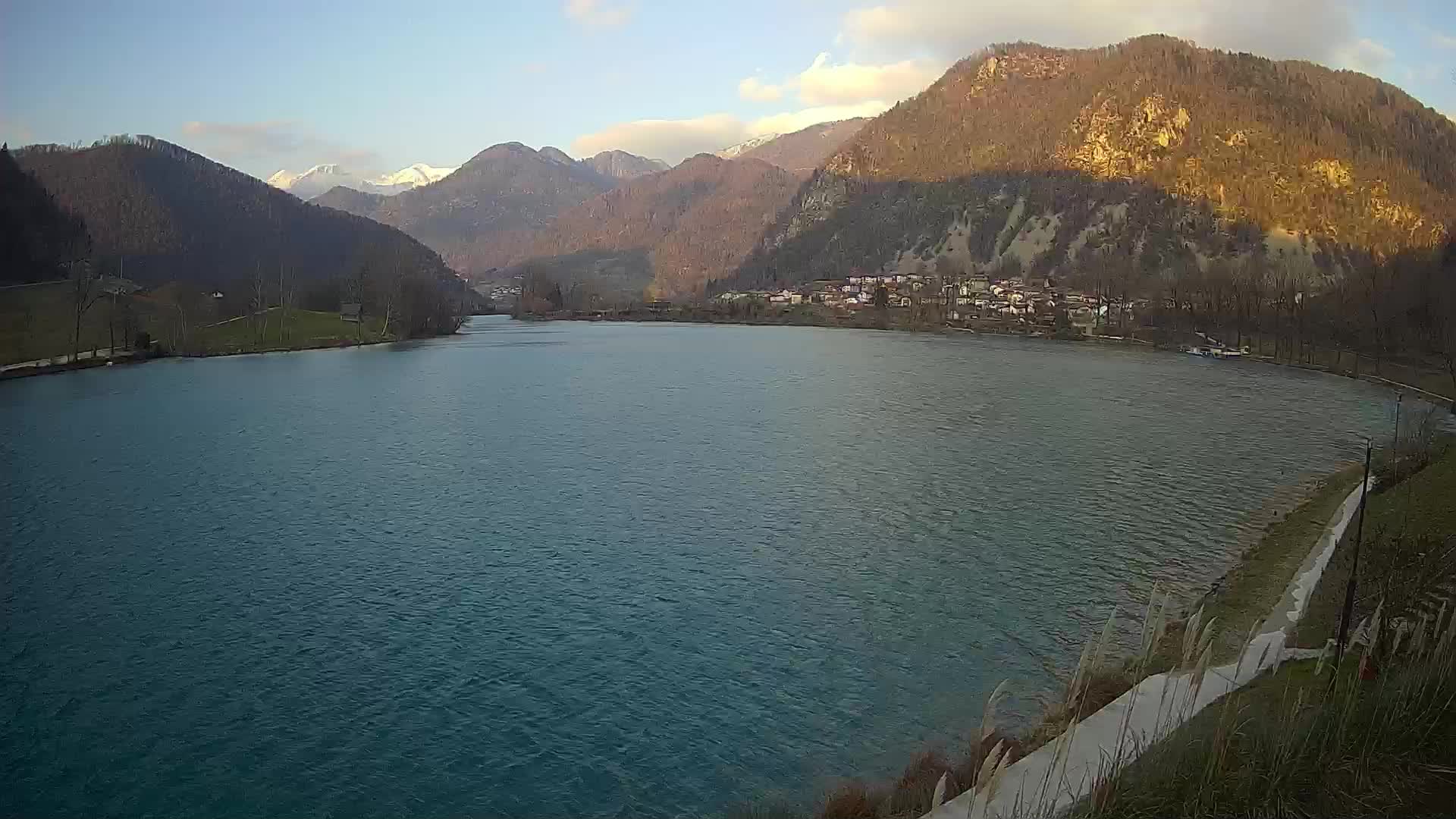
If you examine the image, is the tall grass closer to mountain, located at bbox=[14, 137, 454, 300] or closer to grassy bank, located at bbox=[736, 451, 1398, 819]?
grassy bank, located at bbox=[736, 451, 1398, 819]

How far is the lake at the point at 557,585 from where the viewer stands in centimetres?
1155

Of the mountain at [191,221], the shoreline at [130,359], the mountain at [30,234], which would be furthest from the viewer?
the mountain at [191,221]

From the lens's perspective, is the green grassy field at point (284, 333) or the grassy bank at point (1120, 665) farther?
the green grassy field at point (284, 333)

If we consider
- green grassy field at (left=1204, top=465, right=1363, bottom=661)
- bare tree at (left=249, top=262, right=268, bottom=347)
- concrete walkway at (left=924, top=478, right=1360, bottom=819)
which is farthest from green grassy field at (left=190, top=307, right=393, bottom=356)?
concrete walkway at (left=924, top=478, right=1360, bottom=819)

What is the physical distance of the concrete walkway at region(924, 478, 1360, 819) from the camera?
28.8 feet

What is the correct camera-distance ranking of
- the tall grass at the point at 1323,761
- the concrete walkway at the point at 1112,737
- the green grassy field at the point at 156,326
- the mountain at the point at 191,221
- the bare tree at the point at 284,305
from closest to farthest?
the tall grass at the point at 1323,761
the concrete walkway at the point at 1112,737
the green grassy field at the point at 156,326
the bare tree at the point at 284,305
the mountain at the point at 191,221

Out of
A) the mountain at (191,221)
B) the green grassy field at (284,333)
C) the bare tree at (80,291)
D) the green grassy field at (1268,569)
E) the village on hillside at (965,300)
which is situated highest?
the mountain at (191,221)

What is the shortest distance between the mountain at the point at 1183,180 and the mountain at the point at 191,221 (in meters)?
88.3

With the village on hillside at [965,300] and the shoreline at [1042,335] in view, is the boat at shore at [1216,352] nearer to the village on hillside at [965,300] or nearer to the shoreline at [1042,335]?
the shoreline at [1042,335]

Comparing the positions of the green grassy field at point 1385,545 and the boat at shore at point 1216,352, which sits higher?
the boat at shore at point 1216,352

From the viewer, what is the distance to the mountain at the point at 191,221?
128875mm

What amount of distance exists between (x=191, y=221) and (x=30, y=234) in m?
81.5

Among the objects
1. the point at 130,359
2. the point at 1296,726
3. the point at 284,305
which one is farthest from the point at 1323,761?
the point at 284,305

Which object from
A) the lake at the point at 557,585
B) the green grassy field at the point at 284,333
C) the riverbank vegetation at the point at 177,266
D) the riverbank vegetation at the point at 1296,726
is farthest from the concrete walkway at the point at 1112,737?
the green grassy field at the point at 284,333
